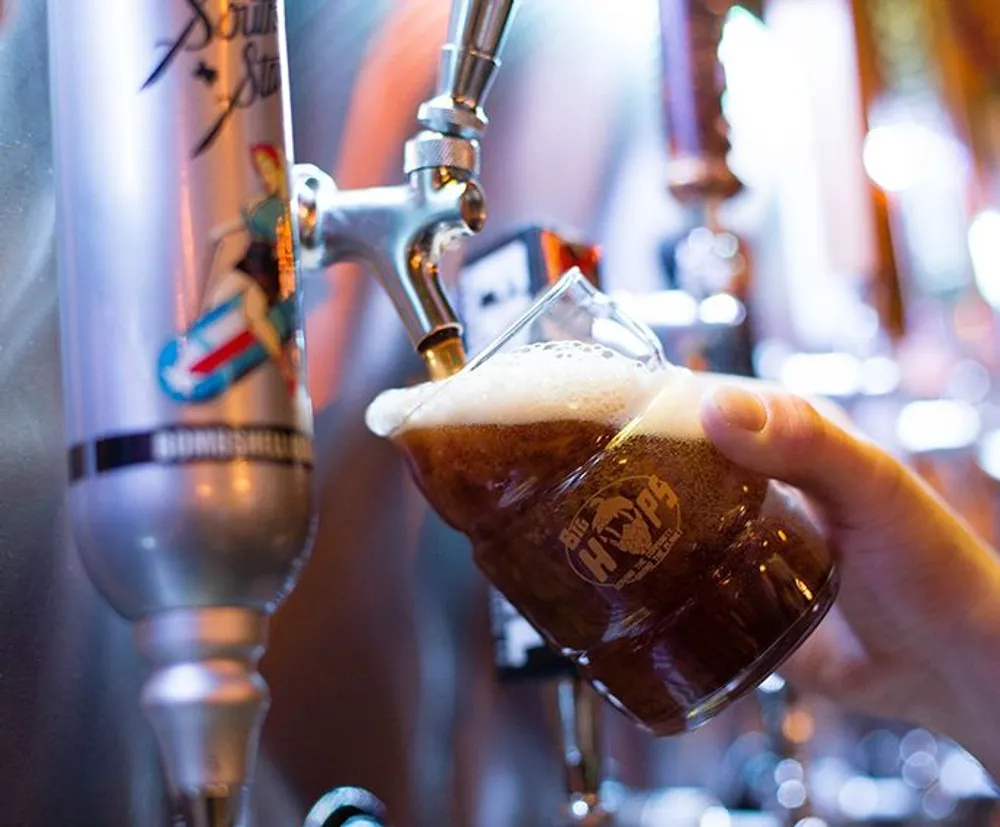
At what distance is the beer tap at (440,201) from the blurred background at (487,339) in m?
0.14

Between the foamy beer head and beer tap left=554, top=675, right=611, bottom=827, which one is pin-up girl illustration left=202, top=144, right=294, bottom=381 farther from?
beer tap left=554, top=675, right=611, bottom=827

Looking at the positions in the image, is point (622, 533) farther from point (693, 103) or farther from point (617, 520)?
point (693, 103)

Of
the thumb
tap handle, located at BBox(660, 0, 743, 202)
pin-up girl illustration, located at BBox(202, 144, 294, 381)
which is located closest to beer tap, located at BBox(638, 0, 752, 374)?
tap handle, located at BBox(660, 0, 743, 202)

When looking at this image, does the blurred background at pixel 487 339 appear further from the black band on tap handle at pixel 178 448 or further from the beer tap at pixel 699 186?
the black band on tap handle at pixel 178 448

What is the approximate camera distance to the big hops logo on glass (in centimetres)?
49

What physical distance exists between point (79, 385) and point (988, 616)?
1.83ft

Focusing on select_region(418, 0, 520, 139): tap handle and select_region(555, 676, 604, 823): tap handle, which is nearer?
select_region(418, 0, 520, 139): tap handle

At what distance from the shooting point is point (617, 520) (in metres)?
0.49

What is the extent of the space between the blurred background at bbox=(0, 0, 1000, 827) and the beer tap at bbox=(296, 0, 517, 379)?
14 centimetres

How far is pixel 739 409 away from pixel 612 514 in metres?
0.08

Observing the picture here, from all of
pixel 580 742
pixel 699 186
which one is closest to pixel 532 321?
pixel 580 742

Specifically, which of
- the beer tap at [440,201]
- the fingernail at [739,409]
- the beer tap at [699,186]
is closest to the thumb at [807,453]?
the fingernail at [739,409]

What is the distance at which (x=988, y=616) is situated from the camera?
758 mm

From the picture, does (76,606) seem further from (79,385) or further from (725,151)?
(725,151)
